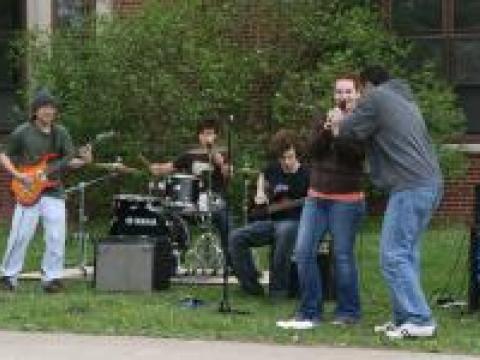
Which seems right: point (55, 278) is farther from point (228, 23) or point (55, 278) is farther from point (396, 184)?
point (228, 23)

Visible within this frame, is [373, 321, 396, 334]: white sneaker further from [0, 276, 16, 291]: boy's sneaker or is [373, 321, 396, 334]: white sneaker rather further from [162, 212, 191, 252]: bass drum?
[0, 276, 16, 291]: boy's sneaker

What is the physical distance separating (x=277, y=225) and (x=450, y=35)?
788 centimetres

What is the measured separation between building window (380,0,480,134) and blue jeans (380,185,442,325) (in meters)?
9.11

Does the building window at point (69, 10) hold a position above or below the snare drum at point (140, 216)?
above

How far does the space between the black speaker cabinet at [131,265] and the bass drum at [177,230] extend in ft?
2.05

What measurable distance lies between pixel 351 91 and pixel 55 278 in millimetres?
3646

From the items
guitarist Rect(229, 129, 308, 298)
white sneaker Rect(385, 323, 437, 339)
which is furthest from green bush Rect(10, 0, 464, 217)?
white sneaker Rect(385, 323, 437, 339)

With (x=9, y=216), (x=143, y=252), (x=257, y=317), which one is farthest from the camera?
(x=9, y=216)

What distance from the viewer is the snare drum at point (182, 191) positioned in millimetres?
12656

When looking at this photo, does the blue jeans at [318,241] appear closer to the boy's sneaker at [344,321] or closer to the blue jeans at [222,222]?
the boy's sneaker at [344,321]

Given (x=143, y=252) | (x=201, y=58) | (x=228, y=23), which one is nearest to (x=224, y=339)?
(x=143, y=252)

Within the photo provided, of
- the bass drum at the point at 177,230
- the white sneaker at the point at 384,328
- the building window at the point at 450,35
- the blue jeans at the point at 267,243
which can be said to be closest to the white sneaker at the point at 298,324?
the white sneaker at the point at 384,328

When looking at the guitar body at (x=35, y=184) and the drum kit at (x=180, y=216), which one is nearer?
the guitar body at (x=35, y=184)

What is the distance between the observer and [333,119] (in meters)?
9.81
